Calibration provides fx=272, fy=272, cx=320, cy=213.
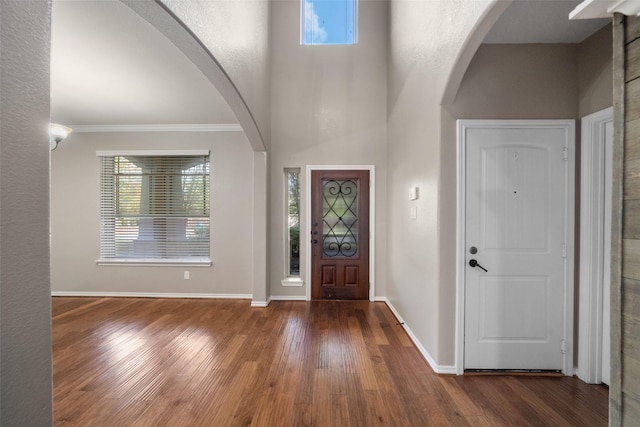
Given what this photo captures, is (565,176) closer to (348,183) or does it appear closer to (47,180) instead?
(348,183)

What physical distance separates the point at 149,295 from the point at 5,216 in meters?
4.26

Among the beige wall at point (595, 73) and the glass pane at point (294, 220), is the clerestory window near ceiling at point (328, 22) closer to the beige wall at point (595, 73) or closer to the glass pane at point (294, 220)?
the glass pane at point (294, 220)

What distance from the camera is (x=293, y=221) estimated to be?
4.23 meters

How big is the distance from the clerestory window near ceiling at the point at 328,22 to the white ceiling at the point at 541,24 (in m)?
2.66

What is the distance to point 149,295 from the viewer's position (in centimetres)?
427

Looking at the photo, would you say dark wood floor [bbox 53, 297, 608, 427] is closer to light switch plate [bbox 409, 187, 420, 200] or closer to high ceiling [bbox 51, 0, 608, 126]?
light switch plate [bbox 409, 187, 420, 200]

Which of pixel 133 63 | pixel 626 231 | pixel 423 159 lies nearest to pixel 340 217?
pixel 423 159

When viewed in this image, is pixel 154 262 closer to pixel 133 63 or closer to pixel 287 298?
pixel 287 298

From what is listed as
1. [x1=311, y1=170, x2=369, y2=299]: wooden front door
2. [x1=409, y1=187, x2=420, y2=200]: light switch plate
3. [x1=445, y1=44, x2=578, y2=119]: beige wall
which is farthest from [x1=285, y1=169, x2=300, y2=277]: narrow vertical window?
[x1=445, y1=44, x2=578, y2=119]: beige wall

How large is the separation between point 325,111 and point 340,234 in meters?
1.87

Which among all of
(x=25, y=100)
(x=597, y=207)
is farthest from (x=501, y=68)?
(x=25, y=100)

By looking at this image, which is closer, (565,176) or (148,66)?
(565,176)

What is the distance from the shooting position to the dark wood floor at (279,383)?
1753 mm

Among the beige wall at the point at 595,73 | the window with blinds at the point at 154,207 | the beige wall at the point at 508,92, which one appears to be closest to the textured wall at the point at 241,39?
the window with blinds at the point at 154,207
